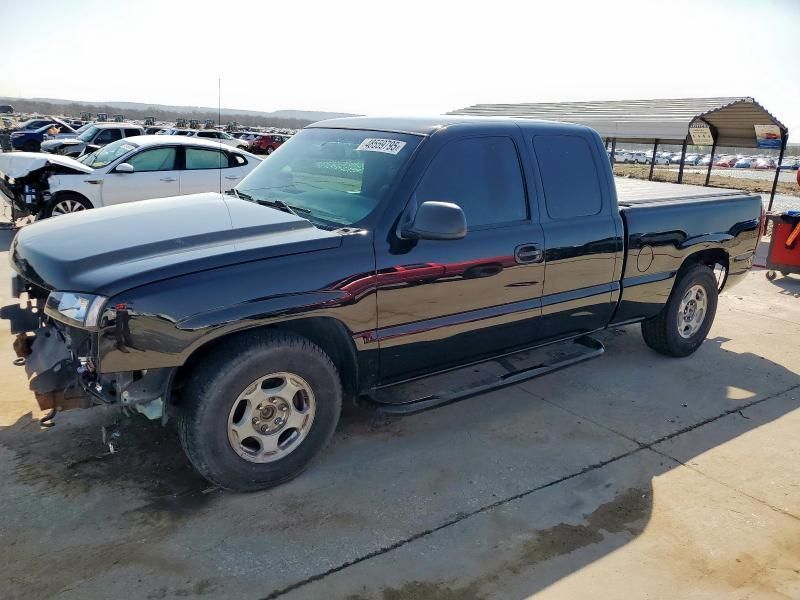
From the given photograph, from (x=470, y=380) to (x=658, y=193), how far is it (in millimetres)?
2382

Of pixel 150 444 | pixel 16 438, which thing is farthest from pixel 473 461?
pixel 16 438

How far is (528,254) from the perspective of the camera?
3934 mm

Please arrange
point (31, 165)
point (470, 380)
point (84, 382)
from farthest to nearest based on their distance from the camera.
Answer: point (31, 165) → point (470, 380) → point (84, 382)

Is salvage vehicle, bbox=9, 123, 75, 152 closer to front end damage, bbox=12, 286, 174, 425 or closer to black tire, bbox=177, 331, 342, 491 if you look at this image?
front end damage, bbox=12, 286, 174, 425

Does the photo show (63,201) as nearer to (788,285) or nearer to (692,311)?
(692,311)

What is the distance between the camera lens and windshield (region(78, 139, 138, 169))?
985 centimetres

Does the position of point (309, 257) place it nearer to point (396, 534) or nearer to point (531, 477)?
point (396, 534)

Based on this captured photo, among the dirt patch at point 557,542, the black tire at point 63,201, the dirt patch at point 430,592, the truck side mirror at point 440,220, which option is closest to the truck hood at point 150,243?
the truck side mirror at point 440,220

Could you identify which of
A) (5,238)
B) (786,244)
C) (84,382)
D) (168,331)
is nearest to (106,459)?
(84,382)

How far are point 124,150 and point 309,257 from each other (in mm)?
8087

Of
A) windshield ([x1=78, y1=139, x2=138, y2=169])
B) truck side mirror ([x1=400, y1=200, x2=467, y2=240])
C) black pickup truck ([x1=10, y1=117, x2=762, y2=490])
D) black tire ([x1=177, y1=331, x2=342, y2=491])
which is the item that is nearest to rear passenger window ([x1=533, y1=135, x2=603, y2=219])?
black pickup truck ([x1=10, y1=117, x2=762, y2=490])

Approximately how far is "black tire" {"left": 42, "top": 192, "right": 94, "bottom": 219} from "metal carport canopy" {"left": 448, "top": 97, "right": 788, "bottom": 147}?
9178 millimetres

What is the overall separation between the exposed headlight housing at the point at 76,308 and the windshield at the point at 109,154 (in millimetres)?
7686

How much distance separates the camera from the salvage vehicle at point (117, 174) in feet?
30.6
